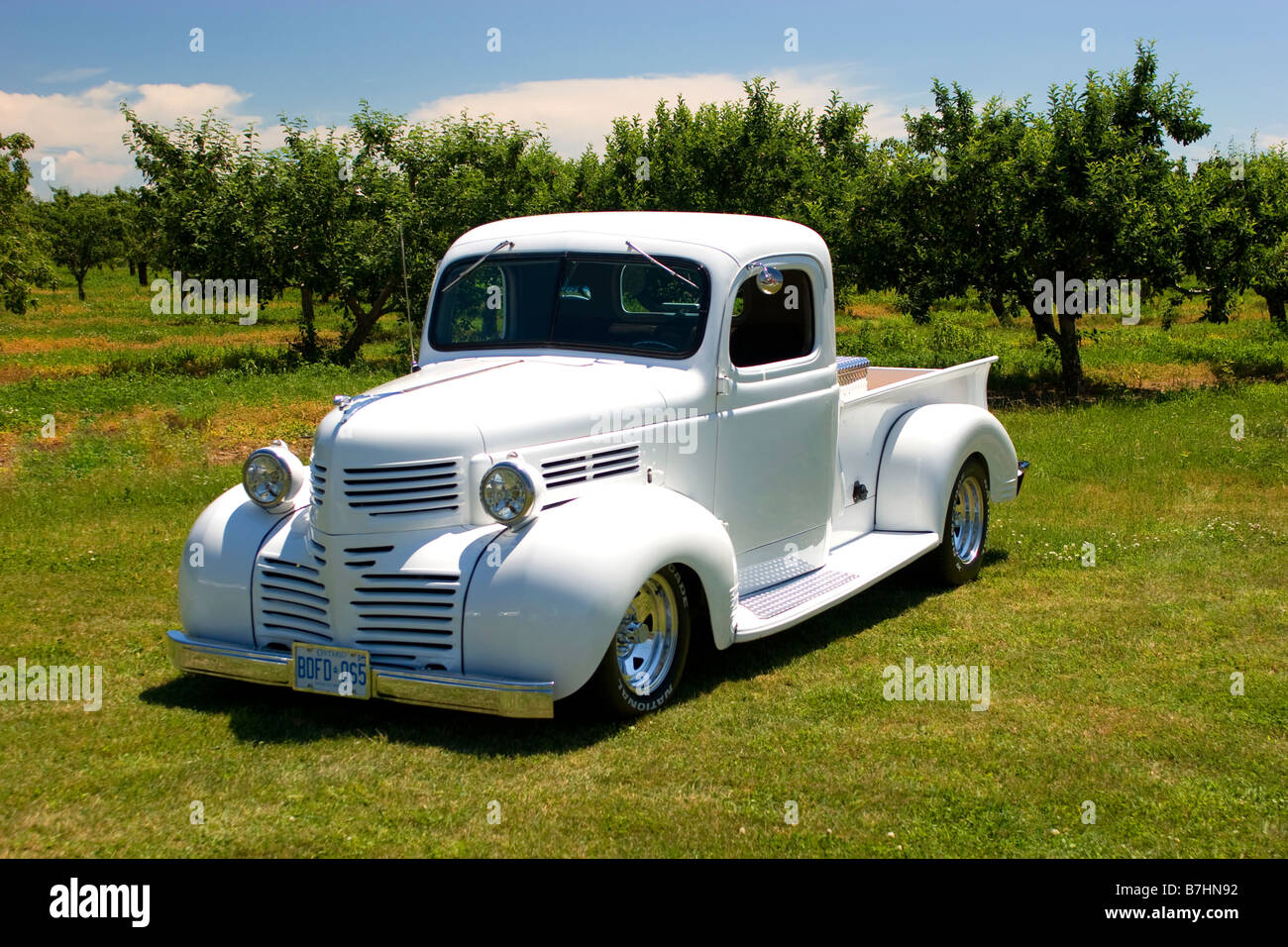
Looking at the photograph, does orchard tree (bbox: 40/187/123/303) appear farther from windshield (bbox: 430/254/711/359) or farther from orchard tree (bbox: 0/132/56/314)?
windshield (bbox: 430/254/711/359)

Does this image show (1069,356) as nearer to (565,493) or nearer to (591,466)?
(591,466)

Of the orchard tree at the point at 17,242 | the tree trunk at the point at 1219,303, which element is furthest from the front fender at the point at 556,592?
the orchard tree at the point at 17,242

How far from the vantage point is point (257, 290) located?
24.4 m

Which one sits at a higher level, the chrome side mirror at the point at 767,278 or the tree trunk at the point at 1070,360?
the chrome side mirror at the point at 767,278

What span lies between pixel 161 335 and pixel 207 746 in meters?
30.1

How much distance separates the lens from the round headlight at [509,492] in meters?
5.11

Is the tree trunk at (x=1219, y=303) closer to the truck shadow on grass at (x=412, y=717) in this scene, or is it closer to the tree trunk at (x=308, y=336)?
the truck shadow on grass at (x=412, y=717)

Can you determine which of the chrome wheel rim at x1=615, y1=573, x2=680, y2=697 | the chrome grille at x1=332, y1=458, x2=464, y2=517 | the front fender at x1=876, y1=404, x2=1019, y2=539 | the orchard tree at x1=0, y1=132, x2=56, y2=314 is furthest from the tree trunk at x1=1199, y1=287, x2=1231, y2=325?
the orchard tree at x1=0, y1=132, x2=56, y2=314

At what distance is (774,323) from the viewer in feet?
22.6

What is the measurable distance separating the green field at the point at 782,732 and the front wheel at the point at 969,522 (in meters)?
0.18

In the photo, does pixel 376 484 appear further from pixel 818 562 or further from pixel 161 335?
pixel 161 335

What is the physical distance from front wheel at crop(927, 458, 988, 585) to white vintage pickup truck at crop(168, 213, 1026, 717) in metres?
0.66

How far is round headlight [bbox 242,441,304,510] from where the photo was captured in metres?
5.74

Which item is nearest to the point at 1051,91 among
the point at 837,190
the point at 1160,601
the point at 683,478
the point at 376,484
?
the point at 837,190
